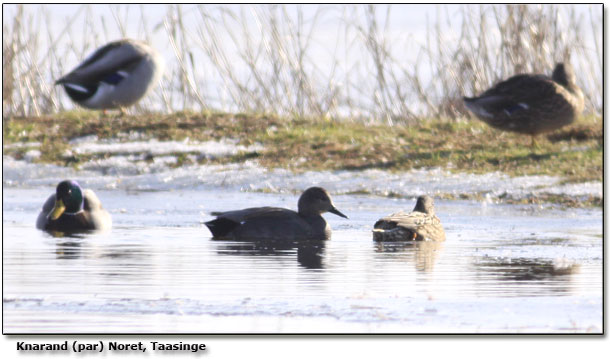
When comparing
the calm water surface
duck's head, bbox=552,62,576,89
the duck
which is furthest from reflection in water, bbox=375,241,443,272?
duck's head, bbox=552,62,576,89

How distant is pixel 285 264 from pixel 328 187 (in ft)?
17.9

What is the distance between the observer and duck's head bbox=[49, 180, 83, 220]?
9.98m

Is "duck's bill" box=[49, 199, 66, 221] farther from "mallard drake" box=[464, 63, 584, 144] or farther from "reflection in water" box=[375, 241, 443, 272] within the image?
"mallard drake" box=[464, 63, 584, 144]

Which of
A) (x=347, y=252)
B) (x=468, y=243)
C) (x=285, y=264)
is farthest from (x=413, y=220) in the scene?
(x=285, y=264)

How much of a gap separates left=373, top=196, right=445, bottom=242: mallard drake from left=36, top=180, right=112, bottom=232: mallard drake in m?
2.39

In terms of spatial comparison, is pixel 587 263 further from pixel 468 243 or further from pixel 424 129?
pixel 424 129

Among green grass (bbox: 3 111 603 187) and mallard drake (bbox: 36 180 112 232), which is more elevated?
green grass (bbox: 3 111 603 187)

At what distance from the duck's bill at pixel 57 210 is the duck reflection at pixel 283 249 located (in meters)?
1.78

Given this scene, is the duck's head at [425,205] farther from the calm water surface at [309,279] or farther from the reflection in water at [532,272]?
the reflection in water at [532,272]

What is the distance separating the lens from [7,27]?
15.8 metres

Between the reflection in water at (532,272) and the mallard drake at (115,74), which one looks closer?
the reflection in water at (532,272)

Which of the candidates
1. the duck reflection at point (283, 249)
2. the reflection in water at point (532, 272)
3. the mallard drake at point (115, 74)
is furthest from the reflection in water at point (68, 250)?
the mallard drake at point (115, 74)

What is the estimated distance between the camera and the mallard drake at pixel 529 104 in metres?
14.2

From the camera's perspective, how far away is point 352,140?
14.9 m
